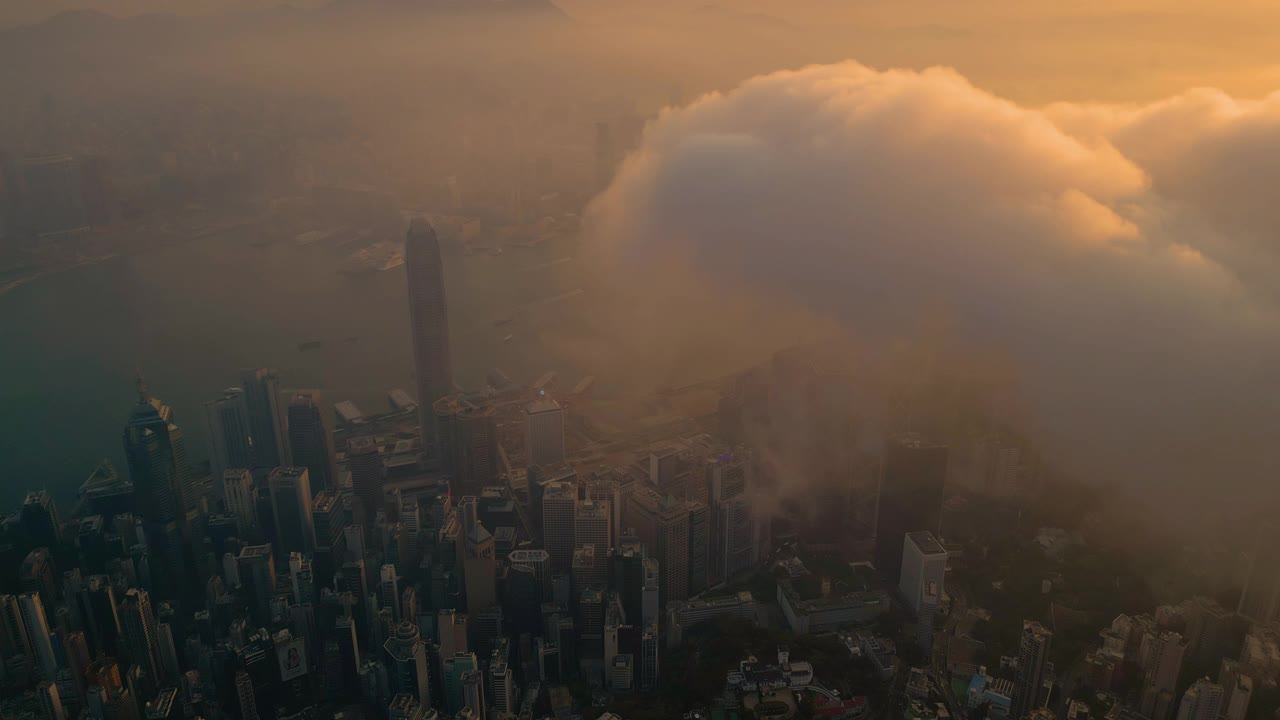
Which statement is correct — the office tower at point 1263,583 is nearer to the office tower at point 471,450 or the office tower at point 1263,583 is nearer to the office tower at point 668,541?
the office tower at point 668,541

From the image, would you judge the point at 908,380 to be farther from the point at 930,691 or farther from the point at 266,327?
the point at 266,327

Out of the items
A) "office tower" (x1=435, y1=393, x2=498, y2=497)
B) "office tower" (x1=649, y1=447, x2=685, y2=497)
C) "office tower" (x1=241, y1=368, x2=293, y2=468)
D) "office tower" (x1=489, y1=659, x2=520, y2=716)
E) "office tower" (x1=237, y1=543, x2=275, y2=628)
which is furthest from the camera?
"office tower" (x1=241, y1=368, x2=293, y2=468)

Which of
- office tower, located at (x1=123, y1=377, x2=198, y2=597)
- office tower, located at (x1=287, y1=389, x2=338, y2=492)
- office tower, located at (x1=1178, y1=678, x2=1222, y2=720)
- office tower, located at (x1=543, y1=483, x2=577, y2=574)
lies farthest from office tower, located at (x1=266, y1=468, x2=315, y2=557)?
office tower, located at (x1=1178, y1=678, x2=1222, y2=720)

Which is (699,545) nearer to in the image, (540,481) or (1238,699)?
(540,481)

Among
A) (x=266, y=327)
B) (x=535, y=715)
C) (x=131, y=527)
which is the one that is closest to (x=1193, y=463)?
(x=535, y=715)

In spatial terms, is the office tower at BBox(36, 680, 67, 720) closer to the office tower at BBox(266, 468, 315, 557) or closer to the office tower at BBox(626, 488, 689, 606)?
the office tower at BBox(266, 468, 315, 557)
